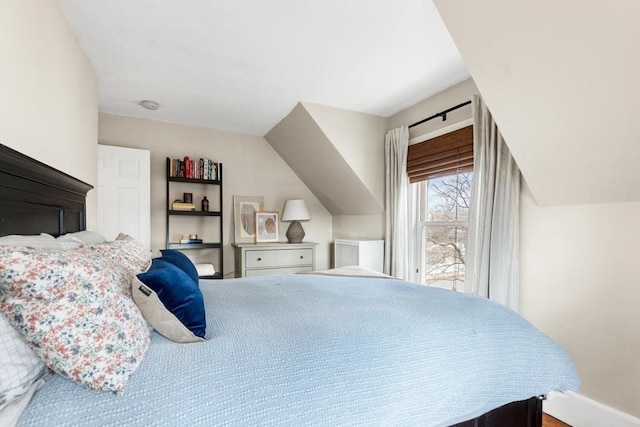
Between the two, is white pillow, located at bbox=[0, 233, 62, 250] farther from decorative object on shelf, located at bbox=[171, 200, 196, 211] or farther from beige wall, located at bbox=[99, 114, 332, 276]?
beige wall, located at bbox=[99, 114, 332, 276]

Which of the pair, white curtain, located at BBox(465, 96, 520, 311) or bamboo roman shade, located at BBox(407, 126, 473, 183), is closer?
white curtain, located at BBox(465, 96, 520, 311)

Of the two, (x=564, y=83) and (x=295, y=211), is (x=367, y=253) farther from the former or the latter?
(x=564, y=83)

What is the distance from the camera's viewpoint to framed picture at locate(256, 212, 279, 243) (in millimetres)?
4094

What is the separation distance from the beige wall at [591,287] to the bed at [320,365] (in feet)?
2.27

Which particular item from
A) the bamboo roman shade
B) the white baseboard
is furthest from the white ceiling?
the white baseboard

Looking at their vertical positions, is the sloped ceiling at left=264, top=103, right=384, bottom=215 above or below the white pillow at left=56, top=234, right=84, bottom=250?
above

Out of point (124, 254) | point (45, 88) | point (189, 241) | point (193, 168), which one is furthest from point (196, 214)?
point (124, 254)

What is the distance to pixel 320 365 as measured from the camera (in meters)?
0.93

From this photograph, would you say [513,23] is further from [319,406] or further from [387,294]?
[319,406]

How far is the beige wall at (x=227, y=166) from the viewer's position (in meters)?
3.55

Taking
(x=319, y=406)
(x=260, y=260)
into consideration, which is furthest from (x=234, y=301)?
(x=260, y=260)

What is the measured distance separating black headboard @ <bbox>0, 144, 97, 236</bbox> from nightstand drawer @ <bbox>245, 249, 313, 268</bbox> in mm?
1951

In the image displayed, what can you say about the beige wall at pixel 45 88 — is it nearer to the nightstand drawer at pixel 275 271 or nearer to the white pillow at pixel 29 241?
the white pillow at pixel 29 241

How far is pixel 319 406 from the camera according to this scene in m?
0.86
